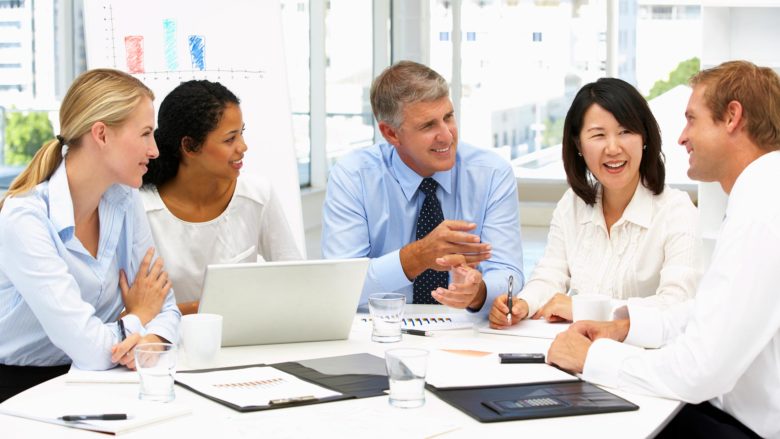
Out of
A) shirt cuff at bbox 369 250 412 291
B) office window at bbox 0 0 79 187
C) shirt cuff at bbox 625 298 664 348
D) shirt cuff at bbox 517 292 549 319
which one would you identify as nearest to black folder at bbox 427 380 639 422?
shirt cuff at bbox 625 298 664 348

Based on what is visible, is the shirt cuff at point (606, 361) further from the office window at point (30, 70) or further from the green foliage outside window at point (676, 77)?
the green foliage outside window at point (676, 77)

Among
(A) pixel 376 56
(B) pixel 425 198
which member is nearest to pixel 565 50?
(A) pixel 376 56

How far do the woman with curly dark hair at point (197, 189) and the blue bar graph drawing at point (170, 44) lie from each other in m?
0.96

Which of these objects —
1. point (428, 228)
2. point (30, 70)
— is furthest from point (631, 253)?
point (30, 70)

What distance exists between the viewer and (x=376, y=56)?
27.2ft

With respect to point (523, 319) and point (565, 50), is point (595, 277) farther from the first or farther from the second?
point (565, 50)

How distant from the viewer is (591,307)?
86.4 inches

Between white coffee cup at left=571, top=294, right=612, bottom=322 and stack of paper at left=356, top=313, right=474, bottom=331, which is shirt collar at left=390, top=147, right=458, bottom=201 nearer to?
stack of paper at left=356, top=313, right=474, bottom=331

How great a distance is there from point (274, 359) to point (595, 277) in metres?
1.05

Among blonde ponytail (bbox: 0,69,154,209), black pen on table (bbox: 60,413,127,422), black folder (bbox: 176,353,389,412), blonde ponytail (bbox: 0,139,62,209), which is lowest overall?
black folder (bbox: 176,353,389,412)

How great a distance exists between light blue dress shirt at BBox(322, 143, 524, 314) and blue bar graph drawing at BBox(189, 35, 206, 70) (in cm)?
115

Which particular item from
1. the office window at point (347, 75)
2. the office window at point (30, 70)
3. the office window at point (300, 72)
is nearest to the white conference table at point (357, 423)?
the office window at point (30, 70)

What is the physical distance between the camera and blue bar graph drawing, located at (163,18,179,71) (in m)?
3.83

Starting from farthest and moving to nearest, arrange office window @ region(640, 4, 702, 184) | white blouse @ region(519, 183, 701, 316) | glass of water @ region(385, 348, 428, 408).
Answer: office window @ region(640, 4, 702, 184)
white blouse @ region(519, 183, 701, 316)
glass of water @ region(385, 348, 428, 408)
